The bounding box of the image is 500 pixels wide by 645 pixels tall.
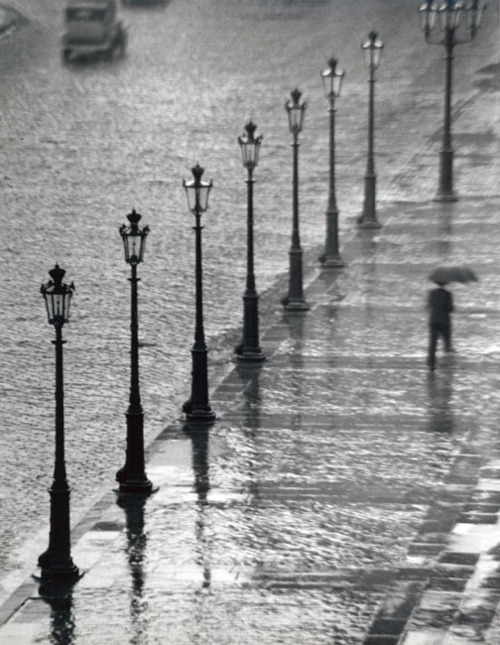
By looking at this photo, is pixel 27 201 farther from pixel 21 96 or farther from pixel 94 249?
pixel 21 96

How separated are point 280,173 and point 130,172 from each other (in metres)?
3.85

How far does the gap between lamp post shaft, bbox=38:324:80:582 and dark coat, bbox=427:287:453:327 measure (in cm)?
1386

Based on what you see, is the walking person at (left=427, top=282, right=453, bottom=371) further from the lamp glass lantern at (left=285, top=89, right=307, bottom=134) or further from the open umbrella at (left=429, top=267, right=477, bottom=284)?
the lamp glass lantern at (left=285, top=89, right=307, bottom=134)

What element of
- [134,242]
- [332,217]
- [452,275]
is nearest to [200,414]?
[134,242]

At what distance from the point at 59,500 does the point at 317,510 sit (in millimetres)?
3618

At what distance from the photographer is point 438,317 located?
3503 cm

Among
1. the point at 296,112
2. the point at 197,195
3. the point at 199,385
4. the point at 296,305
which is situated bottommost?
the point at 199,385

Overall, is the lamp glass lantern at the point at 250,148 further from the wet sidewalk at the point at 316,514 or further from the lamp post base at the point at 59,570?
the lamp post base at the point at 59,570

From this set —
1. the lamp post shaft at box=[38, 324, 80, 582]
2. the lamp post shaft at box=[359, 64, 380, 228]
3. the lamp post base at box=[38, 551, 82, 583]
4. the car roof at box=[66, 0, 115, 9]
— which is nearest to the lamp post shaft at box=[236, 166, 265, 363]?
the lamp post shaft at box=[38, 324, 80, 582]

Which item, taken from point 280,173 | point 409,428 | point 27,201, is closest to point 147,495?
point 409,428

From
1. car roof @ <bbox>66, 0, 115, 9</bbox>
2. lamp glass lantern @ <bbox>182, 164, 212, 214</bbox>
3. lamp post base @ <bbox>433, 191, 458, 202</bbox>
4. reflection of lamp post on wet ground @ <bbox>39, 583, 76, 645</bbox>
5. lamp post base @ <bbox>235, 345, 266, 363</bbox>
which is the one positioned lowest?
reflection of lamp post on wet ground @ <bbox>39, 583, 76, 645</bbox>

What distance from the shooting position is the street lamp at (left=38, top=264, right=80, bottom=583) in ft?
70.0

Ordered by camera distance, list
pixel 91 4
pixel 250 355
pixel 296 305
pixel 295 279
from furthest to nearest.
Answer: pixel 91 4 < pixel 296 305 < pixel 295 279 < pixel 250 355

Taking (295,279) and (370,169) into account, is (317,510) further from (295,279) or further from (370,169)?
(370,169)
